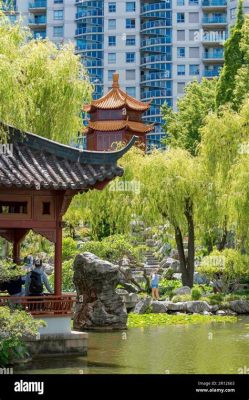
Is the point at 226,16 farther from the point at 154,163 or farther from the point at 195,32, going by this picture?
the point at 154,163

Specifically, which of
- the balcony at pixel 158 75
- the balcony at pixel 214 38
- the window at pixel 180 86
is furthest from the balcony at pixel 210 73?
the balcony at pixel 158 75

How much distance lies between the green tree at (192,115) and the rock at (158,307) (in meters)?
15.4

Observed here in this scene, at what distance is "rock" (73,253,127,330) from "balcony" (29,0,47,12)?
55188 mm

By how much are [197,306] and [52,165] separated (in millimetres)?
8947

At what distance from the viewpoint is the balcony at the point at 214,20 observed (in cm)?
6575

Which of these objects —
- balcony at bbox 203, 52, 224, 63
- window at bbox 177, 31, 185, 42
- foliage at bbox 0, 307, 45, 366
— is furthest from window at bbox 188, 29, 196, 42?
foliage at bbox 0, 307, 45, 366

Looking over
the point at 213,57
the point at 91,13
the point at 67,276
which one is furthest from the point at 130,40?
the point at 67,276

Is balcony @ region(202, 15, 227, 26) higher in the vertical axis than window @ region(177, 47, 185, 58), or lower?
higher

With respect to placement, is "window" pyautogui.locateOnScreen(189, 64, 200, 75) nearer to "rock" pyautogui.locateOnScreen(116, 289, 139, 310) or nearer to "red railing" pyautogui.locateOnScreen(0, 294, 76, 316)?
"rock" pyautogui.locateOnScreen(116, 289, 139, 310)

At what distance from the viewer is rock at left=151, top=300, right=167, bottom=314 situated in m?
20.7

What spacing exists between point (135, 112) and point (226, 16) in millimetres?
18946

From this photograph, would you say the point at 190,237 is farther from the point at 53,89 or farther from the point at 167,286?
the point at 53,89

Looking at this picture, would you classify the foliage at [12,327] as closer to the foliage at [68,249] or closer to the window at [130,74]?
the foliage at [68,249]

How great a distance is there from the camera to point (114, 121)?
50.5 meters
